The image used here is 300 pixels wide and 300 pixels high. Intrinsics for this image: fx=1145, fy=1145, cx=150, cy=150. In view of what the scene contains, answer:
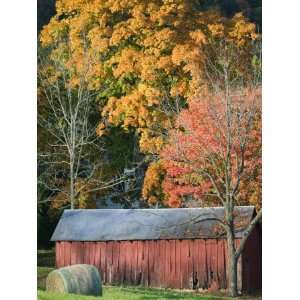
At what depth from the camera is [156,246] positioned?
33.1 ft

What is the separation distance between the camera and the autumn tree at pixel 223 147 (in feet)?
32.2

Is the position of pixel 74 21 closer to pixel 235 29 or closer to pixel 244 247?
pixel 235 29

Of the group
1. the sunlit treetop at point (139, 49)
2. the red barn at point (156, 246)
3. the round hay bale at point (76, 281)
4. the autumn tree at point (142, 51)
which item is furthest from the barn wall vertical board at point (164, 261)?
the sunlit treetop at point (139, 49)

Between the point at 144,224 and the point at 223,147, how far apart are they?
3.21 ft

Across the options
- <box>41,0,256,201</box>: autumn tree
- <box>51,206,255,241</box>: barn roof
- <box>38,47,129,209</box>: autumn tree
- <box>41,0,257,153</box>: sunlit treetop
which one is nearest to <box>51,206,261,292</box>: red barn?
<box>51,206,255,241</box>: barn roof

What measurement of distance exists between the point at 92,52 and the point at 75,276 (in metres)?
2.07

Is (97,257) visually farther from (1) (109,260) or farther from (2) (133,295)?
(2) (133,295)

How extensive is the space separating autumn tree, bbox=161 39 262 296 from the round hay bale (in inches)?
37.6

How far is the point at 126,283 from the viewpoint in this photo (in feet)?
33.1

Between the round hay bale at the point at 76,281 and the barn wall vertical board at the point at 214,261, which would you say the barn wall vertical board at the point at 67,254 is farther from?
the barn wall vertical board at the point at 214,261

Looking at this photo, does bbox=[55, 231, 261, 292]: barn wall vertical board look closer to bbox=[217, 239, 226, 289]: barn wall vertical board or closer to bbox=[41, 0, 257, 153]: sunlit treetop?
bbox=[217, 239, 226, 289]: barn wall vertical board

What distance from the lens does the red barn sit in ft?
32.4

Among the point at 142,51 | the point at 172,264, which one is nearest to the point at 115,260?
the point at 172,264
